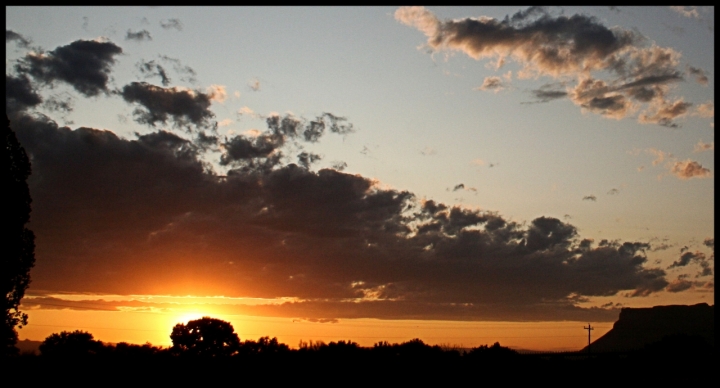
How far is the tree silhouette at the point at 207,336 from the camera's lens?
4638 inches

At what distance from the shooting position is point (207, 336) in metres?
119

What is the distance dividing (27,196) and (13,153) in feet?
10.7

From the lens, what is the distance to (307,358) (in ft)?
177

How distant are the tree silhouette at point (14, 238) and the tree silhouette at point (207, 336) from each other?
238 ft

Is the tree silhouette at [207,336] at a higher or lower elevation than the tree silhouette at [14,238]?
lower

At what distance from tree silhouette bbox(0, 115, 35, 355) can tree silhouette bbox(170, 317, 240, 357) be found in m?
72.5

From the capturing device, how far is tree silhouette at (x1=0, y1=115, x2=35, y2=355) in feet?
148

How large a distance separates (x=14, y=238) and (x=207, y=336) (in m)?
77.1

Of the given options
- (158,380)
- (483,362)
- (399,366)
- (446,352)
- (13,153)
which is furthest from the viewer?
(446,352)

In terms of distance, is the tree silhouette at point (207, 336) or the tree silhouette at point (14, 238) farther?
the tree silhouette at point (207, 336)

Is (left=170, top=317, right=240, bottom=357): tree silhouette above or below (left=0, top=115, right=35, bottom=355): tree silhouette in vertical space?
below
